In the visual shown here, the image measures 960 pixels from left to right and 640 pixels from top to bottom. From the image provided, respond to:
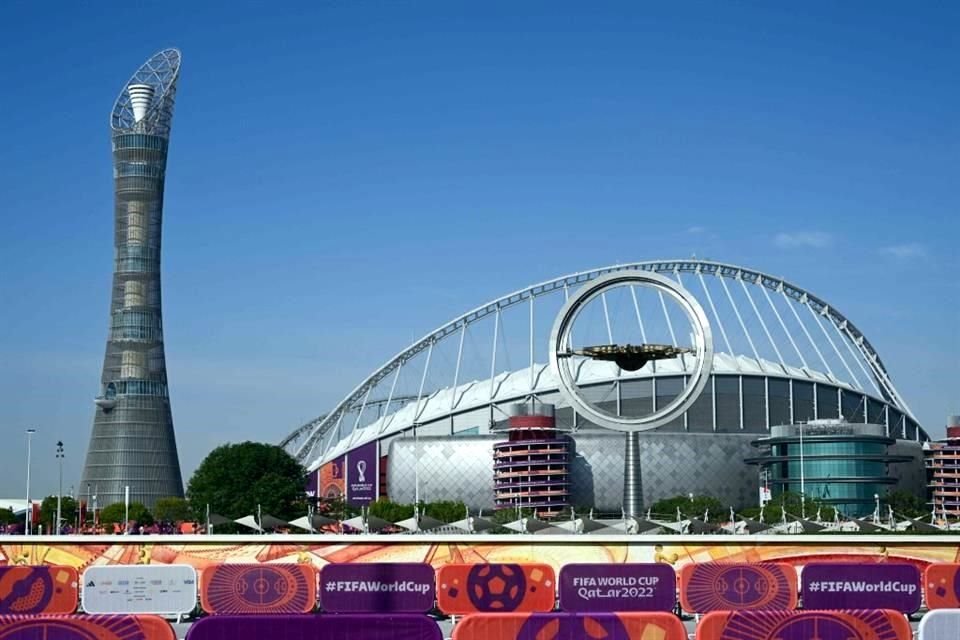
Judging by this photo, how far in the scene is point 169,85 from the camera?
527 feet

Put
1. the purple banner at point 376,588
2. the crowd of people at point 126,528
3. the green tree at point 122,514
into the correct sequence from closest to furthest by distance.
A: the purple banner at point 376,588
the crowd of people at point 126,528
the green tree at point 122,514

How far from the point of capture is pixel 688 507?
455ft

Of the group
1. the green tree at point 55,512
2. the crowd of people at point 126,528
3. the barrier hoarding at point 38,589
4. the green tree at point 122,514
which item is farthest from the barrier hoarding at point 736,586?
the green tree at point 55,512

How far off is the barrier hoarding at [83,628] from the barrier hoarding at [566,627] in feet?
23.0

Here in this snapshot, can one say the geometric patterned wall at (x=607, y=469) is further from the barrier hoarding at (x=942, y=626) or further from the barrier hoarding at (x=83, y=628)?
the barrier hoarding at (x=83, y=628)

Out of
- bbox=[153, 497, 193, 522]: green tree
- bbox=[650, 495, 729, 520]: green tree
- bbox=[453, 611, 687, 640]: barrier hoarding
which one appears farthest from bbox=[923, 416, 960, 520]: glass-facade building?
bbox=[453, 611, 687, 640]: barrier hoarding

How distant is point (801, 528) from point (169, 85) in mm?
101189

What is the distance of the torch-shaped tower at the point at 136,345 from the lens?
147375 mm

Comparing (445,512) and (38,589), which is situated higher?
(38,589)

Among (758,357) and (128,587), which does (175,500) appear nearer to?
(758,357)

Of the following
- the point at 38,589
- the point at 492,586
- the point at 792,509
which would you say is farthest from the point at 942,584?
the point at 792,509

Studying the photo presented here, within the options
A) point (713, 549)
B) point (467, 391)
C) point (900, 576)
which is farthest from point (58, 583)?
point (467, 391)

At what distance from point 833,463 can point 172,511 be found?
237 feet

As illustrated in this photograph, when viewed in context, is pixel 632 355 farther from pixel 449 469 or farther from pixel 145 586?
pixel 449 469
